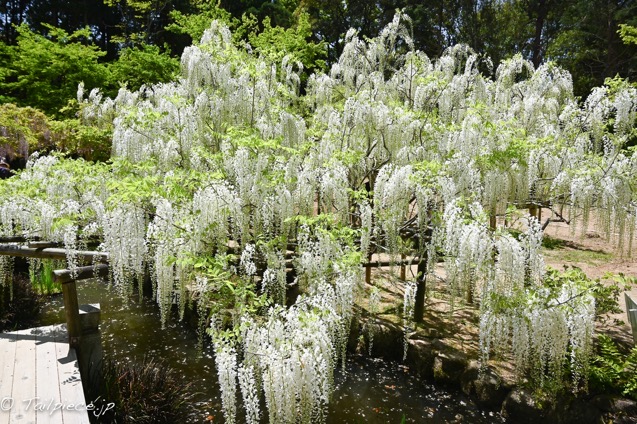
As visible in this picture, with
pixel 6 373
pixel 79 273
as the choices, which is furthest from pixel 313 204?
pixel 6 373

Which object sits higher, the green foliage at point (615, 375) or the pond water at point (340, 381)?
the green foliage at point (615, 375)

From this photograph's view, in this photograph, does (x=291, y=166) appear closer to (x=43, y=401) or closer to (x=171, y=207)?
(x=171, y=207)

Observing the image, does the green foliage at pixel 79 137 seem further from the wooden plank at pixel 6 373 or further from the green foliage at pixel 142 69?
the wooden plank at pixel 6 373

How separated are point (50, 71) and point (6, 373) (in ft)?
42.1

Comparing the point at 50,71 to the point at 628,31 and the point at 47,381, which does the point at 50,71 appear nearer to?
the point at 47,381

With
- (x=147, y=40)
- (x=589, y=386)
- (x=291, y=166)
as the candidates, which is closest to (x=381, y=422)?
(x=589, y=386)

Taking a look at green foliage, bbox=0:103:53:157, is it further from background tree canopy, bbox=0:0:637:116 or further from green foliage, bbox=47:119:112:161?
background tree canopy, bbox=0:0:637:116

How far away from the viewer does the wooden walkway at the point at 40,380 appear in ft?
11.9

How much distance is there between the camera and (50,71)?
45.8 feet

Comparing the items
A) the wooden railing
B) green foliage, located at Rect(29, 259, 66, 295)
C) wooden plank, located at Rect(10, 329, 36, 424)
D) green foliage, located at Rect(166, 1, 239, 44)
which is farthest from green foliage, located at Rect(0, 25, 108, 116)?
wooden plank, located at Rect(10, 329, 36, 424)

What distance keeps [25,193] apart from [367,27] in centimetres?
2116

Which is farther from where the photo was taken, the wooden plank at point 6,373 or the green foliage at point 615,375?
the green foliage at point 615,375

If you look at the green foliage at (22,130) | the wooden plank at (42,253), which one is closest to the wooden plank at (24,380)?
the wooden plank at (42,253)

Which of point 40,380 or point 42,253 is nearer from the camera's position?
point 40,380
